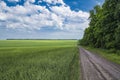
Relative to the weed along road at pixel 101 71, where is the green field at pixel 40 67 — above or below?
below

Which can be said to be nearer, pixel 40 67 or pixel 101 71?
pixel 101 71

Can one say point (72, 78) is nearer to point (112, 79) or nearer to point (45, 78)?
point (45, 78)

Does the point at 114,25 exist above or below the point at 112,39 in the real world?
above

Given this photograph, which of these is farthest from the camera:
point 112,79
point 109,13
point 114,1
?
point 109,13

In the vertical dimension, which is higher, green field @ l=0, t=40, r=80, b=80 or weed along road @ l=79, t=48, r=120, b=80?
weed along road @ l=79, t=48, r=120, b=80

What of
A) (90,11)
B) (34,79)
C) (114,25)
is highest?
(90,11)

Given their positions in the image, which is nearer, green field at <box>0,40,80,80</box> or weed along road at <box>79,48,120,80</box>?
weed along road at <box>79,48,120,80</box>

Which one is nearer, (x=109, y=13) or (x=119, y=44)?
(x=119, y=44)

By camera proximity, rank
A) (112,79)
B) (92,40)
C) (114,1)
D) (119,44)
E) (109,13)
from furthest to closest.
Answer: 1. (92,40)
2. (109,13)
3. (114,1)
4. (119,44)
5. (112,79)

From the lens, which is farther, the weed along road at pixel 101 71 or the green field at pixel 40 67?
the green field at pixel 40 67

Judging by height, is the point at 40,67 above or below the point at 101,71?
below

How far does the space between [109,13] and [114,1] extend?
296 centimetres

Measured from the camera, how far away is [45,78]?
39.1ft

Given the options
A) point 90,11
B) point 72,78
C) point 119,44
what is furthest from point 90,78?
point 90,11
